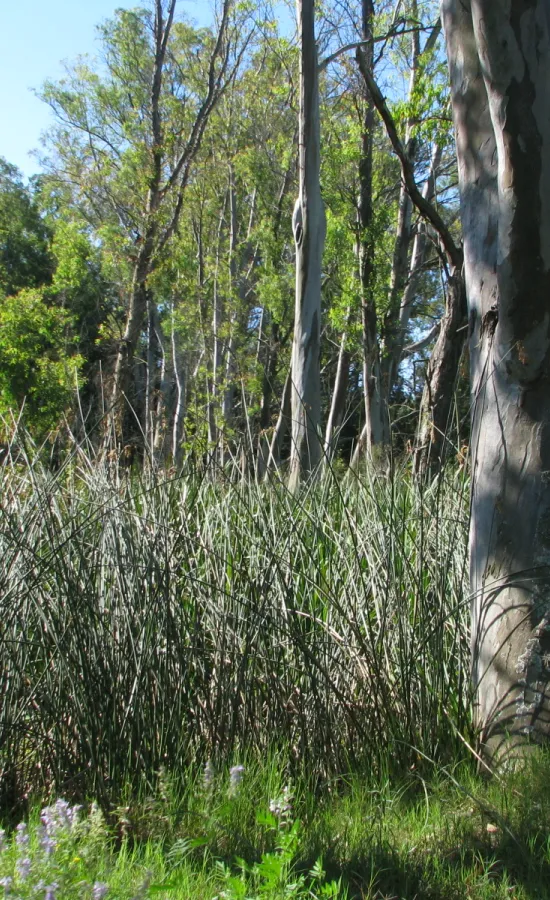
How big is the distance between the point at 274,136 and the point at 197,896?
2376 cm

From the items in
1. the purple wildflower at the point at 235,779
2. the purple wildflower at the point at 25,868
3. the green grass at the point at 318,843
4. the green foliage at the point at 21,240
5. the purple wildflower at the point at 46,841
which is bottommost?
the green grass at the point at 318,843

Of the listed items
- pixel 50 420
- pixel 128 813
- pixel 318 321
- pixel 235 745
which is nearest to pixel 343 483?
pixel 235 745

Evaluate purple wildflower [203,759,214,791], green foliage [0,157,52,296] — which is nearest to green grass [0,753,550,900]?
purple wildflower [203,759,214,791]

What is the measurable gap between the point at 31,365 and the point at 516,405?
23338mm

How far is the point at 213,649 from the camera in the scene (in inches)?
134

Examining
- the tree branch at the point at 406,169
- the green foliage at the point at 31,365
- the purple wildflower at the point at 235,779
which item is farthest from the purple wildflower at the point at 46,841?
Answer: the green foliage at the point at 31,365

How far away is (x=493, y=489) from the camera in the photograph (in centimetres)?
330

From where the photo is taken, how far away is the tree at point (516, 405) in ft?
10.4

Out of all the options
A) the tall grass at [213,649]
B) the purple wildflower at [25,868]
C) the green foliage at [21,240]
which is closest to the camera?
Answer: the purple wildflower at [25,868]

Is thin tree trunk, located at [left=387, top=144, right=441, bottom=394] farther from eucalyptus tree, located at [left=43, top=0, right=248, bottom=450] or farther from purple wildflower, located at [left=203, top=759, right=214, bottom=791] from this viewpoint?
purple wildflower, located at [left=203, top=759, right=214, bottom=791]

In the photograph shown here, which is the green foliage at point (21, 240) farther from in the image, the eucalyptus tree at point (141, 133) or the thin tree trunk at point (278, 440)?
the thin tree trunk at point (278, 440)

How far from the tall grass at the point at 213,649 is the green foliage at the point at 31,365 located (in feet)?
63.9

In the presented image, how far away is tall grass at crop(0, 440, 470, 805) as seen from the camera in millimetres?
3301

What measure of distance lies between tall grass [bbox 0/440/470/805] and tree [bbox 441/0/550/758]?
0.22m
